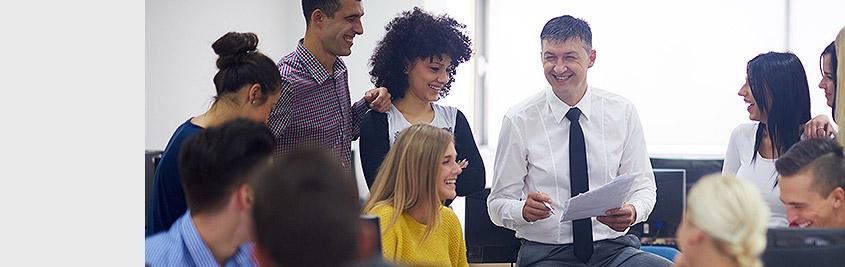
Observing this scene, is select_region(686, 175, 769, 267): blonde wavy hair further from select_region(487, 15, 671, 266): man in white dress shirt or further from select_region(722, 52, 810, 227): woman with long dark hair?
select_region(722, 52, 810, 227): woman with long dark hair

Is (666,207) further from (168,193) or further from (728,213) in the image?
(728,213)

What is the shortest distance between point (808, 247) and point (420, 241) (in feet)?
4.27

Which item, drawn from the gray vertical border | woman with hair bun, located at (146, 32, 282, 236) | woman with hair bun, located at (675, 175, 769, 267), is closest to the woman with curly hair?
woman with hair bun, located at (146, 32, 282, 236)

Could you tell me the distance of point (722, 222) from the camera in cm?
142

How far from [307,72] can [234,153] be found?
144 centimetres

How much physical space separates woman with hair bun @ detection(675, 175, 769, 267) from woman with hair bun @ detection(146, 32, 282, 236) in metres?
1.30

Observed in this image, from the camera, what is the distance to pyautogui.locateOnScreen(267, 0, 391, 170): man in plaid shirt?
10.3ft

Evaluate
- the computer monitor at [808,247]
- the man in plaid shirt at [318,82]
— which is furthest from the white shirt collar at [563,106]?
the computer monitor at [808,247]

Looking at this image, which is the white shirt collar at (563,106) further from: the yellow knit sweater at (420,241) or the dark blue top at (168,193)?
the dark blue top at (168,193)

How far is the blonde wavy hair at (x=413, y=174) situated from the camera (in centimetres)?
289

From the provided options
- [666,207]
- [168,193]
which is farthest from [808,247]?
[666,207]

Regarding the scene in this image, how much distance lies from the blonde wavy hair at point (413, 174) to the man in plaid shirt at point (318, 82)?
28 centimetres

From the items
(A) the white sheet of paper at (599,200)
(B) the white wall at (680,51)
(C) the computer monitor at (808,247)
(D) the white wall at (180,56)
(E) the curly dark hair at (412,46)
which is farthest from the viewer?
(B) the white wall at (680,51)
